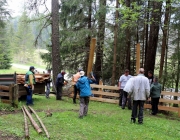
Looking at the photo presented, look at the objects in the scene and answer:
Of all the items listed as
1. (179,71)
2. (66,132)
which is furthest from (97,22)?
(66,132)

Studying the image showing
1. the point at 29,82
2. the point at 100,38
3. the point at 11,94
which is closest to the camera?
the point at 11,94

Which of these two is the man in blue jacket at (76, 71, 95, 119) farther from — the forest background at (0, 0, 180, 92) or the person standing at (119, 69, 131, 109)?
the forest background at (0, 0, 180, 92)

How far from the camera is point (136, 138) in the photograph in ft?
19.5

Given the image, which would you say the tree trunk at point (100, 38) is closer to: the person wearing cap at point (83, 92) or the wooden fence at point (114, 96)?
A: the wooden fence at point (114, 96)

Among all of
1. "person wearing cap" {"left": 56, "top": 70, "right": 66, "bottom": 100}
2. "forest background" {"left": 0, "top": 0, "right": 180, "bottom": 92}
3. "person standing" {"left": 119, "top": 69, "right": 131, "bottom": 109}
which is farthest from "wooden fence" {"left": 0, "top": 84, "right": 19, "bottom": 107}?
"forest background" {"left": 0, "top": 0, "right": 180, "bottom": 92}

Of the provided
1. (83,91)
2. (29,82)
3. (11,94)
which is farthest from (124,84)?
(11,94)

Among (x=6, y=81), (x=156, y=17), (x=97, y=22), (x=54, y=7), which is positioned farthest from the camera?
(x=97, y=22)

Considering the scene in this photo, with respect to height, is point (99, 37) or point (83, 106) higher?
point (99, 37)

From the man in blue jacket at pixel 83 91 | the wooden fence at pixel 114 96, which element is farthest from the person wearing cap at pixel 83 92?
the wooden fence at pixel 114 96

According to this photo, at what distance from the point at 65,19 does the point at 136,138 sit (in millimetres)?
14046

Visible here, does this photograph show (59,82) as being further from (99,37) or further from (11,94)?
(99,37)

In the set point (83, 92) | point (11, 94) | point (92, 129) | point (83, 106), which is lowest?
point (92, 129)

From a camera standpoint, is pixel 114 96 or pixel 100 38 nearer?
pixel 114 96

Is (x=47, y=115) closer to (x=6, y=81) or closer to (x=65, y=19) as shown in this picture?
(x=6, y=81)
